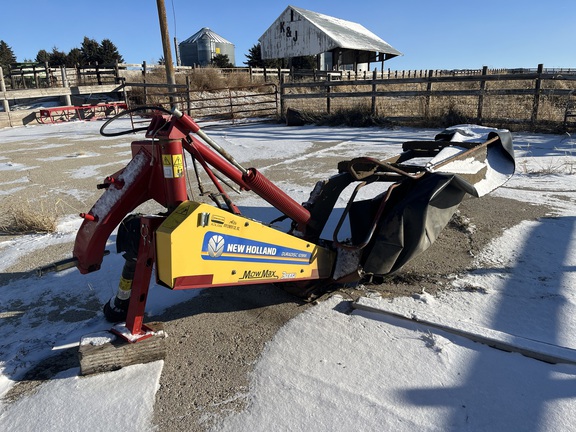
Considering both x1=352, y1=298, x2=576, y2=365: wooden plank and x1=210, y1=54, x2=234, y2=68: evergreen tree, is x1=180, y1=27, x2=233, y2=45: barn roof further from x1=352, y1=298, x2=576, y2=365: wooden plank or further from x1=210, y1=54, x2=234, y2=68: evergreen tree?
x1=352, y1=298, x2=576, y2=365: wooden plank

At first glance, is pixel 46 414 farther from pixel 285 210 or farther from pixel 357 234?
pixel 357 234

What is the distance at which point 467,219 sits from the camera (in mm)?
4484

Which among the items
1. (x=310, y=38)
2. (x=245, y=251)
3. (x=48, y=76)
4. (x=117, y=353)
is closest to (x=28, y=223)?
(x=117, y=353)

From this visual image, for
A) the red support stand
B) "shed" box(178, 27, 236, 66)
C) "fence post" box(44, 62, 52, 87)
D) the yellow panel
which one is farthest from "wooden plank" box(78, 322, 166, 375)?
"shed" box(178, 27, 236, 66)

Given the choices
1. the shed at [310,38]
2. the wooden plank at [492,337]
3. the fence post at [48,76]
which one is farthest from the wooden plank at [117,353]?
the shed at [310,38]

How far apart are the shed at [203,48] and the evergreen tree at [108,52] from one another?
980cm

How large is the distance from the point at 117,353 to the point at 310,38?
36068 mm

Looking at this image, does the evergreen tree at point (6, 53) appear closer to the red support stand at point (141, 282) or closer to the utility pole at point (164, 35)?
the utility pole at point (164, 35)

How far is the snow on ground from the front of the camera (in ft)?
6.50

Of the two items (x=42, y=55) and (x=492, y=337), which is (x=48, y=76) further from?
(x=492, y=337)

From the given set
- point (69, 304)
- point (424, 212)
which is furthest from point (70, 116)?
point (424, 212)

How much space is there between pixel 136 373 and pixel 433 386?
152 cm

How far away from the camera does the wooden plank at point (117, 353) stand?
2.27 metres

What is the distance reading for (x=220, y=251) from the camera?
7.37 ft
